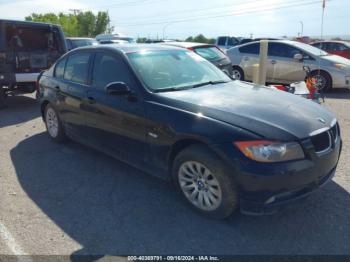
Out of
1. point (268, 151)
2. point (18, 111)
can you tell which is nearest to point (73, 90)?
point (268, 151)

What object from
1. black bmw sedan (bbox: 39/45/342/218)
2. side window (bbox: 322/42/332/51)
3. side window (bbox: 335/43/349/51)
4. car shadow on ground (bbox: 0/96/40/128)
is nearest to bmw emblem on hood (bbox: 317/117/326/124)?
black bmw sedan (bbox: 39/45/342/218)

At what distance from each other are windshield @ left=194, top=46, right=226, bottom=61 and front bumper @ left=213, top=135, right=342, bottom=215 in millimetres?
6433

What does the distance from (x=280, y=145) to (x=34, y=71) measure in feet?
24.3

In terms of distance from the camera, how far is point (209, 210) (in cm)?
340

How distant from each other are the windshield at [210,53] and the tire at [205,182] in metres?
6.10

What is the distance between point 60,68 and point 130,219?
3.13 meters

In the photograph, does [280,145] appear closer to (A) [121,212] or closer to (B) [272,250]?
(B) [272,250]

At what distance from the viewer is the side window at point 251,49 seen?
37.1 feet

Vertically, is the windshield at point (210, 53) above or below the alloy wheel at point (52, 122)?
above

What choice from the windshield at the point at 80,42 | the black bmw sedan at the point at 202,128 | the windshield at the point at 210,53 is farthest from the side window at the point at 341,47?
the black bmw sedan at the point at 202,128

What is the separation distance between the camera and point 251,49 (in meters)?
11.4

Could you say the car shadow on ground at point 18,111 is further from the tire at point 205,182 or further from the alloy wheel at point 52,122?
the tire at point 205,182

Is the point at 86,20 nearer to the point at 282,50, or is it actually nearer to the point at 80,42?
the point at 80,42

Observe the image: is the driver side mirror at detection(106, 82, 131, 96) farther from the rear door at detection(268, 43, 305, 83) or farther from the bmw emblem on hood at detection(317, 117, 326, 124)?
the rear door at detection(268, 43, 305, 83)
